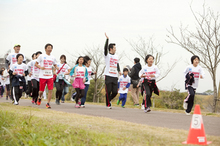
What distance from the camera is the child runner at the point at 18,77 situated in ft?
37.4

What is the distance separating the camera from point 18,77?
11.5 metres

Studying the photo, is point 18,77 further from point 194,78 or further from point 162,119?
point 194,78

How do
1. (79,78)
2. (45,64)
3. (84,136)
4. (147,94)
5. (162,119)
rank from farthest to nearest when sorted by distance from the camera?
(79,78)
(45,64)
(147,94)
(162,119)
(84,136)

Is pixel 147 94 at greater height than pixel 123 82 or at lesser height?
lesser

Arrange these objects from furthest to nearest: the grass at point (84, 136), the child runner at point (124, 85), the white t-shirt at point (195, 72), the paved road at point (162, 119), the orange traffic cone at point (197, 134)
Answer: the child runner at point (124, 85) < the white t-shirt at point (195, 72) < the paved road at point (162, 119) < the grass at point (84, 136) < the orange traffic cone at point (197, 134)

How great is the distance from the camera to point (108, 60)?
37.6 feet

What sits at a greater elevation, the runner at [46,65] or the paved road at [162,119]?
the runner at [46,65]

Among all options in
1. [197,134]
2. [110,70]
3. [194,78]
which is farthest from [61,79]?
[197,134]

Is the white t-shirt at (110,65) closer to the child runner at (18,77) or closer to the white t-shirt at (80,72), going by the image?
the white t-shirt at (80,72)

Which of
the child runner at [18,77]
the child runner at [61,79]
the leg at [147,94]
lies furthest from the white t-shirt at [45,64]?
the leg at [147,94]

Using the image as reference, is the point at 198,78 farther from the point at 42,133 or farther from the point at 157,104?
the point at 157,104

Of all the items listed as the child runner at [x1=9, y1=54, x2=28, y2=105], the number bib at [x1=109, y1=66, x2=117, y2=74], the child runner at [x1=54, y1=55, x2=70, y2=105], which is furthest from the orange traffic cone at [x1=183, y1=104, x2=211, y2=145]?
the child runner at [x1=54, y1=55, x2=70, y2=105]

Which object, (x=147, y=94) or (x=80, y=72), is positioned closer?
(x=147, y=94)

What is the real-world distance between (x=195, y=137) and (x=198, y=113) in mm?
400
